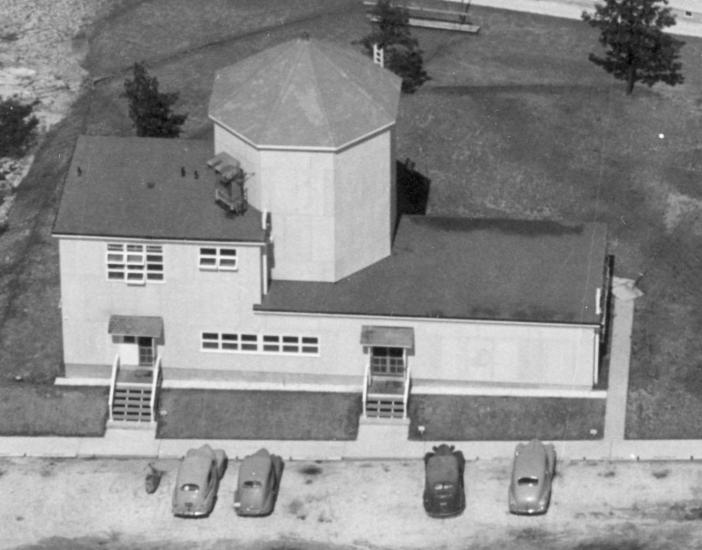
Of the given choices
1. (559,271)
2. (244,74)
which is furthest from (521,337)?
(244,74)

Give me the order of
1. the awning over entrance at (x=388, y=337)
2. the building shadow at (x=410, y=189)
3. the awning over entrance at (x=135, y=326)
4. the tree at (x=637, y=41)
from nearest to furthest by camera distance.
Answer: the awning over entrance at (x=388, y=337)
the awning over entrance at (x=135, y=326)
the building shadow at (x=410, y=189)
the tree at (x=637, y=41)

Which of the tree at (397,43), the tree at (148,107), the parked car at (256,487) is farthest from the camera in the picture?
the tree at (397,43)

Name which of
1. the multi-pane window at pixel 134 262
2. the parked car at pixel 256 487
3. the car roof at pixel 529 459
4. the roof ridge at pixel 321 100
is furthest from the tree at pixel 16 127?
the car roof at pixel 529 459

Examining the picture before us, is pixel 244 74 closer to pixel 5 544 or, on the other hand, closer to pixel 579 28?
pixel 5 544

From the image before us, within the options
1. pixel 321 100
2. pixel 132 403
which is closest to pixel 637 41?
pixel 321 100

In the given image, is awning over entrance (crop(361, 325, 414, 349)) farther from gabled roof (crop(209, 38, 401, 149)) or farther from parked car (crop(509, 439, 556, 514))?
gabled roof (crop(209, 38, 401, 149))

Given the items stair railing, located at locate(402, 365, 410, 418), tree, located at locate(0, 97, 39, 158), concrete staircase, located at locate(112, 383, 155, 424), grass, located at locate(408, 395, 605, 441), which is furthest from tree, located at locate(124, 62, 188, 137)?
grass, located at locate(408, 395, 605, 441)

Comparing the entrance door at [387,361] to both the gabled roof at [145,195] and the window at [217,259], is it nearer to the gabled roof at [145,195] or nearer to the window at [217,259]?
the window at [217,259]
